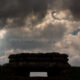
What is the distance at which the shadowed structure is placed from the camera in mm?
11617

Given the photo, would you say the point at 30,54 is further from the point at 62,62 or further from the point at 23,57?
the point at 62,62

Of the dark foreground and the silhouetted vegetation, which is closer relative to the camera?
the dark foreground

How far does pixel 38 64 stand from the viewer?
38.0ft

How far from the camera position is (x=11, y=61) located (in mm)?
12016

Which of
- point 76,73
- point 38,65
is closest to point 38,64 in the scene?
point 38,65

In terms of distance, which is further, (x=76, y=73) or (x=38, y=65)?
(x=76, y=73)

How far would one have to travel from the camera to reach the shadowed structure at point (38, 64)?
11.6 m

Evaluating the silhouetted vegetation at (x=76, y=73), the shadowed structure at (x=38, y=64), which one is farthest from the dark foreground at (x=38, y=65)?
the silhouetted vegetation at (x=76, y=73)

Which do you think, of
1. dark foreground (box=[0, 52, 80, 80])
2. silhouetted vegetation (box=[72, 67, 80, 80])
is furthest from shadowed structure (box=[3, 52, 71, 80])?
silhouetted vegetation (box=[72, 67, 80, 80])

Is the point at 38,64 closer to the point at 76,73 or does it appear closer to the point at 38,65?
the point at 38,65

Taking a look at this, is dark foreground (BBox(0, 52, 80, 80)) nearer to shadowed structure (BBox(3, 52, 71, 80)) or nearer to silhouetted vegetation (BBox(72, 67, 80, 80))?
shadowed structure (BBox(3, 52, 71, 80))

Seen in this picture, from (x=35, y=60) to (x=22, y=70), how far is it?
1303 millimetres

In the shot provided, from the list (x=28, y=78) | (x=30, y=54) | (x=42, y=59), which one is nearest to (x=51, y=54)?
(x=42, y=59)

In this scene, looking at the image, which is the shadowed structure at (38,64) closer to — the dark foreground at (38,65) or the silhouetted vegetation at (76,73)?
the dark foreground at (38,65)
